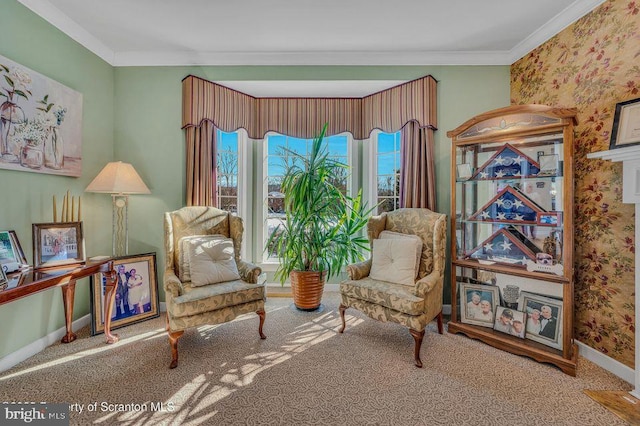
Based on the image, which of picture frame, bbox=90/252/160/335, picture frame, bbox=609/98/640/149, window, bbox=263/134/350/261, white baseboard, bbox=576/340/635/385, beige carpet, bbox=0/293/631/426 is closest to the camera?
beige carpet, bbox=0/293/631/426

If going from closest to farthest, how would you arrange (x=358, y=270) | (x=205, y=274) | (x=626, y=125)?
(x=626, y=125)
(x=205, y=274)
(x=358, y=270)

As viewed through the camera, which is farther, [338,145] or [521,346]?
[338,145]

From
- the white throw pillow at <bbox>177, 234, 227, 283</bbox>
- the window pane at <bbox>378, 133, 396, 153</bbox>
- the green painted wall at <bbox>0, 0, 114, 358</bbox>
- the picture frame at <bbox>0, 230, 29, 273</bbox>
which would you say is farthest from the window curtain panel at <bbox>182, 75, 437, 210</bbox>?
the picture frame at <bbox>0, 230, 29, 273</bbox>

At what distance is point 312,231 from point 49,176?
2377mm

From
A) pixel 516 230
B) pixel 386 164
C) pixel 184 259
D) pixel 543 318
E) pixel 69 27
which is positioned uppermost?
pixel 69 27

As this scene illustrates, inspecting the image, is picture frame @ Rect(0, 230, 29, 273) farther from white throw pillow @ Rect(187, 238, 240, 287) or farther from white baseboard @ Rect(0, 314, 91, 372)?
white throw pillow @ Rect(187, 238, 240, 287)

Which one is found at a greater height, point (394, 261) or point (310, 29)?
point (310, 29)

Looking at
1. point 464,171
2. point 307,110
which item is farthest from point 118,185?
point 464,171

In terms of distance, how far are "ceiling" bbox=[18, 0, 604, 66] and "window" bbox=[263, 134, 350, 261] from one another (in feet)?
3.12

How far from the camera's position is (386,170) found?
11.7 feet

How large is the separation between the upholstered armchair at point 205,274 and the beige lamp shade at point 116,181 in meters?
0.44

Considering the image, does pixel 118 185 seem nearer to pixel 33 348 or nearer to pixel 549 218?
pixel 33 348

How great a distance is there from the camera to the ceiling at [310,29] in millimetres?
2273

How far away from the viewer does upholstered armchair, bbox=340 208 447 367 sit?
214 cm
